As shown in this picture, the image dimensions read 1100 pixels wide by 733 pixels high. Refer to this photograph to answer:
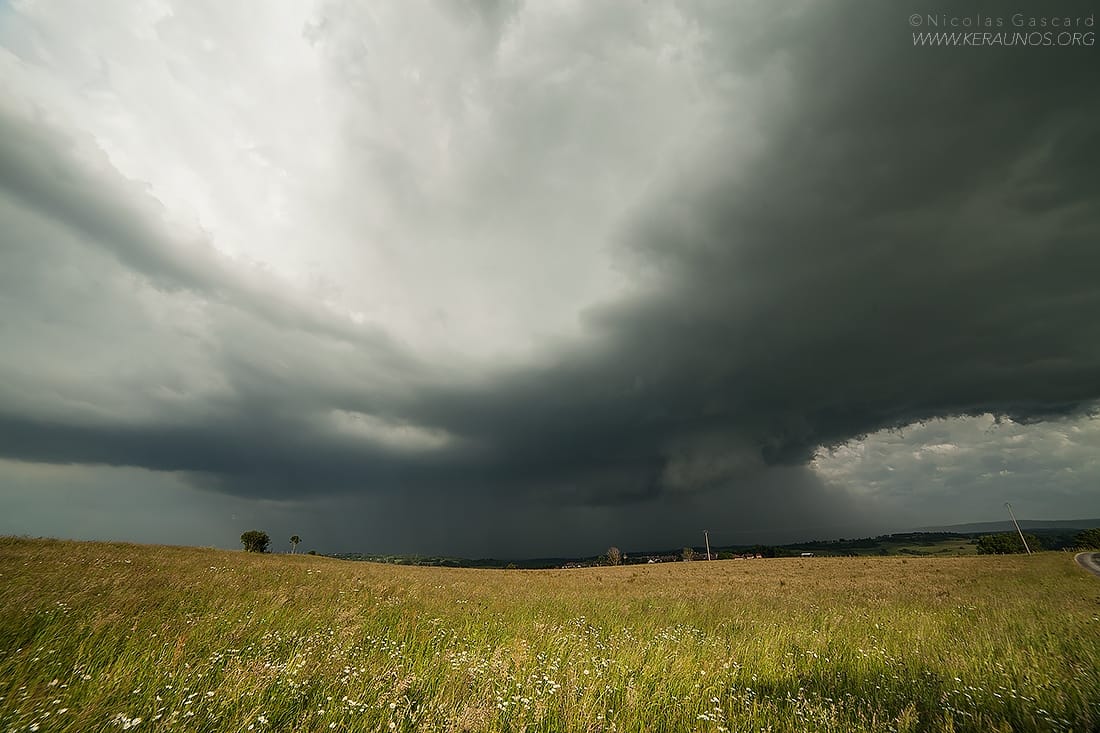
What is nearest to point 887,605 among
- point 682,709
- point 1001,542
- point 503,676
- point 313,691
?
point 682,709

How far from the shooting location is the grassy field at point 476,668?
180 inches

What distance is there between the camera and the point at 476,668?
19.9 ft

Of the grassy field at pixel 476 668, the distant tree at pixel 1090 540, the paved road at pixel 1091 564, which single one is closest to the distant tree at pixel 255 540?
the grassy field at pixel 476 668

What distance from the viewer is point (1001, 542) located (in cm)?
11600

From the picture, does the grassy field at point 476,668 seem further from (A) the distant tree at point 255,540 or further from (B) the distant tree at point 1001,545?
(B) the distant tree at point 1001,545

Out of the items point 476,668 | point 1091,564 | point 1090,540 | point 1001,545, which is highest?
point 476,668

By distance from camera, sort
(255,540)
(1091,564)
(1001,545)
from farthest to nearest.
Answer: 1. (1001,545)
2. (255,540)
3. (1091,564)

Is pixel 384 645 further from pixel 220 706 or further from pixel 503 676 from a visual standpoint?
pixel 220 706

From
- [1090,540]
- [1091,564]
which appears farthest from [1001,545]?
[1091,564]

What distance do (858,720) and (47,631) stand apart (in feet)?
37.6

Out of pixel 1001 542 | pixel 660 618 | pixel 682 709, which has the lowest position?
pixel 1001 542

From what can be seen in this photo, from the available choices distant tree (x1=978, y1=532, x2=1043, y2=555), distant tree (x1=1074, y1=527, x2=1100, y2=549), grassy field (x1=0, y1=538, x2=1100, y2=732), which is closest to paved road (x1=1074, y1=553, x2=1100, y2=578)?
grassy field (x1=0, y1=538, x2=1100, y2=732)

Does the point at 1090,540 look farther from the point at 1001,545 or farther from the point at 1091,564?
the point at 1091,564

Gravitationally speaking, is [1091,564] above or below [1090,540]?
above
